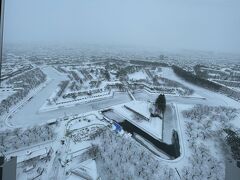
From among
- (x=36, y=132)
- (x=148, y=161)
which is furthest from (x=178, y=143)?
(x=36, y=132)

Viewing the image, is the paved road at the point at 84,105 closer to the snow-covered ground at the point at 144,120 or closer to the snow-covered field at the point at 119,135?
the snow-covered field at the point at 119,135

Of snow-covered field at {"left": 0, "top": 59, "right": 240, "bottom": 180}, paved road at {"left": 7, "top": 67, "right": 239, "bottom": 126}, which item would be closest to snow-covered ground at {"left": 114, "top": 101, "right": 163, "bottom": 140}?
snow-covered field at {"left": 0, "top": 59, "right": 240, "bottom": 180}

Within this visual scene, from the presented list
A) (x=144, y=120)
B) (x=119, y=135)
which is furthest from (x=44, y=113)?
(x=144, y=120)

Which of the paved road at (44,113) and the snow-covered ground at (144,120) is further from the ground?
the snow-covered ground at (144,120)

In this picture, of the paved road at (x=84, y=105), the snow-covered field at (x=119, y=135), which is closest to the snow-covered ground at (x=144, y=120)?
the snow-covered field at (x=119, y=135)

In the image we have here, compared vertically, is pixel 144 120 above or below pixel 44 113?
above

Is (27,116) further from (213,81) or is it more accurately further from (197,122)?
(213,81)

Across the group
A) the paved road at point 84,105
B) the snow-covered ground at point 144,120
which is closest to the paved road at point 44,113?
the paved road at point 84,105

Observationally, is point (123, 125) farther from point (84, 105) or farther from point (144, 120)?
point (84, 105)

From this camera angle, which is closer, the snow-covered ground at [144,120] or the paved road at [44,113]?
the snow-covered ground at [144,120]

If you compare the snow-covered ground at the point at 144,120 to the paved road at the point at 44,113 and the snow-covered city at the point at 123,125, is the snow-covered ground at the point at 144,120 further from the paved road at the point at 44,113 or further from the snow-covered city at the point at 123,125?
the paved road at the point at 44,113

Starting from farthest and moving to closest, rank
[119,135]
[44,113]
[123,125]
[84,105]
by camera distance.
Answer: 1. [84,105]
2. [44,113]
3. [123,125]
4. [119,135]
